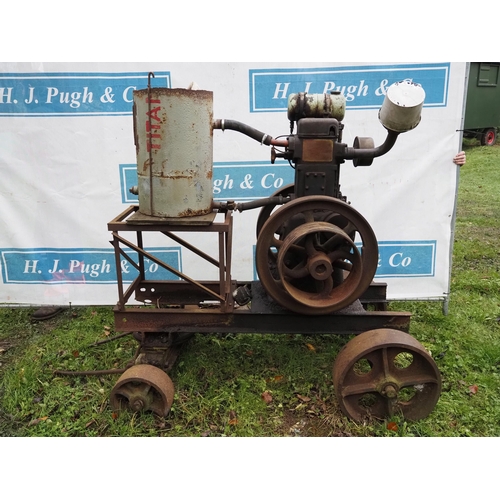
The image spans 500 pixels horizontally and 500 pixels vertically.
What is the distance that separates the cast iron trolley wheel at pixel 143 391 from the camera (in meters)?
2.98

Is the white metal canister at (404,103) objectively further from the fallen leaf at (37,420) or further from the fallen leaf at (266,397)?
the fallen leaf at (37,420)

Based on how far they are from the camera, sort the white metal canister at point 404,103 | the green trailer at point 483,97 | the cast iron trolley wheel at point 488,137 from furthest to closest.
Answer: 1. the cast iron trolley wheel at point 488,137
2. the green trailer at point 483,97
3. the white metal canister at point 404,103

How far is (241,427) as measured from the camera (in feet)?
9.84

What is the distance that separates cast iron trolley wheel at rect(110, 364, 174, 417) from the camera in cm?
298

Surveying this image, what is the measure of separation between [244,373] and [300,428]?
741 mm

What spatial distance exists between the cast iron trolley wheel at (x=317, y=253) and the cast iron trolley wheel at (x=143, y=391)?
978 mm

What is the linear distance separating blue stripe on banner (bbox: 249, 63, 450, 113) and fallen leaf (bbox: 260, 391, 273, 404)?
2.65m

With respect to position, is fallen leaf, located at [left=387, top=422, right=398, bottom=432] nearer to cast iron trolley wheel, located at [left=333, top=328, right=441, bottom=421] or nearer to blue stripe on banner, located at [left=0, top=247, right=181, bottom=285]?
cast iron trolley wheel, located at [left=333, top=328, right=441, bottom=421]

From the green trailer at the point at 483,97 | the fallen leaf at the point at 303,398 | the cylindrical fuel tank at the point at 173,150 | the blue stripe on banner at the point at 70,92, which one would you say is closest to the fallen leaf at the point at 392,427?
the fallen leaf at the point at 303,398

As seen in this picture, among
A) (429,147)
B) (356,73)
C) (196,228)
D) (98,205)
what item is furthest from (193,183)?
(429,147)

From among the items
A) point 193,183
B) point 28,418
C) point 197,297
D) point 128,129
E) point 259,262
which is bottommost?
point 28,418

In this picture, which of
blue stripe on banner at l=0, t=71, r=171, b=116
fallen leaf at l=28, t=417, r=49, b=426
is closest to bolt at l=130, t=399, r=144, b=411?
fallen leaf at l=28, t=417, r=49, b=426

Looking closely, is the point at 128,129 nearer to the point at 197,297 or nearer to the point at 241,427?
the point at 197,297

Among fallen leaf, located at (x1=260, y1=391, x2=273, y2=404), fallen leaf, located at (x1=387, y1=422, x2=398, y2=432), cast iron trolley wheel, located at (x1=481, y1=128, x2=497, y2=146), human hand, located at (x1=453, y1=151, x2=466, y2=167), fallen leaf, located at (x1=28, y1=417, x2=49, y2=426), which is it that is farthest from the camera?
cast iron trolley wheel, located at (x1=481, y1=128, x2=497, y2=146)
